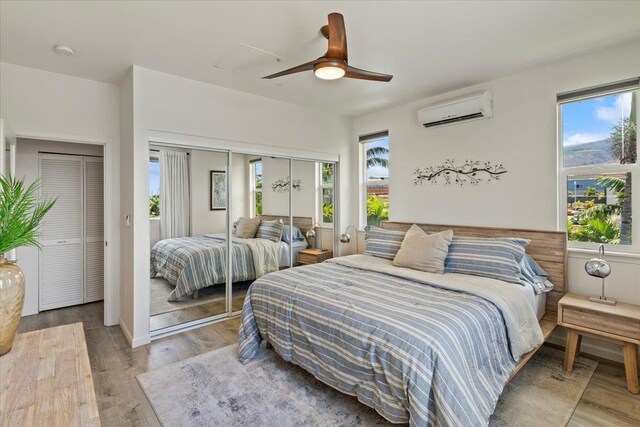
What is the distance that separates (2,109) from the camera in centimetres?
293

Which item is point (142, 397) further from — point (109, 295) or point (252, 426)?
point (109, 295)

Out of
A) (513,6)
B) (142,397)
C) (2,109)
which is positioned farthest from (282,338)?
(2,109)

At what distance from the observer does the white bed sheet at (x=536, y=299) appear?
2621mm

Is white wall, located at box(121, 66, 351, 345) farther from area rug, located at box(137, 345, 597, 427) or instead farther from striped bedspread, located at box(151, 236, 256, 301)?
area rug, located at box(137, 345, 597, 427)

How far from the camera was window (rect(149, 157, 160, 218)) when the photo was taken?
3238 millimetres

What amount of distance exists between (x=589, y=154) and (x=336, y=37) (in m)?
2.58

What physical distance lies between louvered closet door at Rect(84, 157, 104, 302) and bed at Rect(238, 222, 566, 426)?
2.74 metres

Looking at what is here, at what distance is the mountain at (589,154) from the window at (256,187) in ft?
10.6

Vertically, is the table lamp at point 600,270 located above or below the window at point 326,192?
below

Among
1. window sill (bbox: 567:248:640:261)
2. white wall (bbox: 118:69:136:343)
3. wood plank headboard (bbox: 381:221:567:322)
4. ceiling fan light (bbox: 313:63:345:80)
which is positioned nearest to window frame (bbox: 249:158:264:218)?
white wall (bbox: 118:69:136:343)

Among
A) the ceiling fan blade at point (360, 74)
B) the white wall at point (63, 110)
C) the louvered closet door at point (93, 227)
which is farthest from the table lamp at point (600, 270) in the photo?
the louvered closet door at point (93, 227)

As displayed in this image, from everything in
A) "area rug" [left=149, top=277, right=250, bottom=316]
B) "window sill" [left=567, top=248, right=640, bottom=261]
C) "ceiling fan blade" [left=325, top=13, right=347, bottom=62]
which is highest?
"ceiling fan blade" [left=325, top=13, right=347, bottom=62]

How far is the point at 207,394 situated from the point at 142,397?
0.45m

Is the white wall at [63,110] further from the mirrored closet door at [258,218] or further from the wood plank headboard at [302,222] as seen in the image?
A: the wood plank headboard at [302,222]
